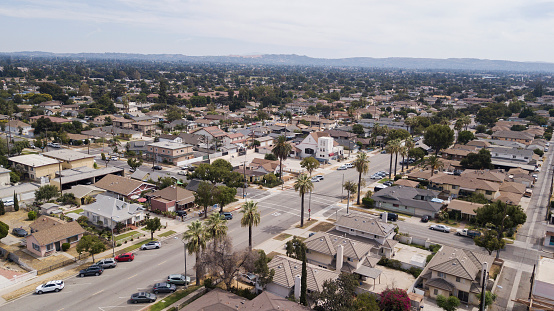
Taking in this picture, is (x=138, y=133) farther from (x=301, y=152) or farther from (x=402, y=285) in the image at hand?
(x=402, y=285)

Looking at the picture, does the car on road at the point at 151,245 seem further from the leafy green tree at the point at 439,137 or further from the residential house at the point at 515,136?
the residential house at the point at 515,136

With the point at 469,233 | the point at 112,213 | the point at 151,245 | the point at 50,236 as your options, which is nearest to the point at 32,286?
the point at 50,236

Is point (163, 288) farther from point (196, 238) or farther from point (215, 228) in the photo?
point (215, 228)

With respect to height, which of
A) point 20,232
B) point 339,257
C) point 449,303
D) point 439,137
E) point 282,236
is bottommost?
point 20,232

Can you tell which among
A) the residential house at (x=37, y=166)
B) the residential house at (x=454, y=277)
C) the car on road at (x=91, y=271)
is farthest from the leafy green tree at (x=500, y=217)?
the residential house at (x=37, y=166)

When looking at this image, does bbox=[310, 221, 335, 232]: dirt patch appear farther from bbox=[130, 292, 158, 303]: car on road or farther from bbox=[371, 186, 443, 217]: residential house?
bbox=[130, 292, 158, 303]: car on road
